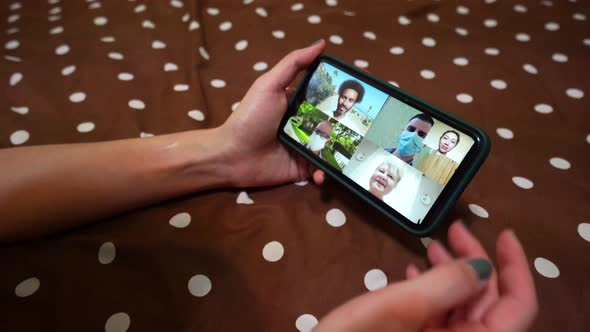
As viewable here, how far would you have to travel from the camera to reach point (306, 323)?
1.46ft

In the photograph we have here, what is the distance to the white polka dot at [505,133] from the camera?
0.67m

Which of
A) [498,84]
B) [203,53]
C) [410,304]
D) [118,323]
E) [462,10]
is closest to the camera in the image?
[410,304]

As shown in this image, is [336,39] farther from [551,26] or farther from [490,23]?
[551,26]

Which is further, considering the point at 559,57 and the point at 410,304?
the point at 559,57

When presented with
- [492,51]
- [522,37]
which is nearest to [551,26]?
[522,37]

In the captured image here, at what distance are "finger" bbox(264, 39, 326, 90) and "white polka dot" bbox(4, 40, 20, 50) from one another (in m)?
0.68

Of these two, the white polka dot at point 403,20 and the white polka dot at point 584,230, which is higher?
the white polka dot at point 403,20

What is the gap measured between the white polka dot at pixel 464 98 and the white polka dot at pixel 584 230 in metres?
0.30

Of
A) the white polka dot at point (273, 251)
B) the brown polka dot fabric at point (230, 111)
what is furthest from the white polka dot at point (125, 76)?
the white polka dot at point (273, 251)

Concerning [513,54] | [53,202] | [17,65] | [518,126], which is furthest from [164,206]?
[513,54]

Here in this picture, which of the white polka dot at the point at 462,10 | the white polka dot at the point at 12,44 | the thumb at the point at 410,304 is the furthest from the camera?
the white polka dot at the point at 462,10

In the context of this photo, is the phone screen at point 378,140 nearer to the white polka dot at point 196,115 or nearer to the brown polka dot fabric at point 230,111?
the brown polka dot fabric at point 230,111

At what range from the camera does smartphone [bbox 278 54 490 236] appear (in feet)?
1.51

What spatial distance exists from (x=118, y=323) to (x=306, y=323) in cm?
23
